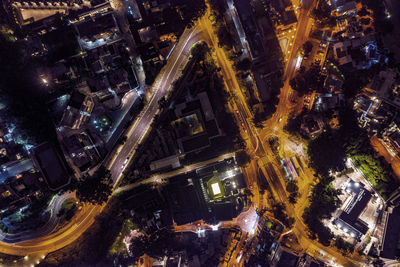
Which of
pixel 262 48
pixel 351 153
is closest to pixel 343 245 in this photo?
pixel 351 153

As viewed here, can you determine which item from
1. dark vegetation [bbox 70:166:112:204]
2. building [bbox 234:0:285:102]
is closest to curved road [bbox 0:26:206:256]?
dark vegetation [bbox 70:166:112:204]

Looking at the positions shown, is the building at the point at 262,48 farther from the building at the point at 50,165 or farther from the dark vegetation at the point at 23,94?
the dark vegetation at the point at 23,94

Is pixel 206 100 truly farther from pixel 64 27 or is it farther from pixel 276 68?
pixel 64 27

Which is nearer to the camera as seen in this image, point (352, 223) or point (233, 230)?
point (352, 223)

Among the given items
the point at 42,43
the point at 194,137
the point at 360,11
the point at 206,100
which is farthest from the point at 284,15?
the point at 42,43

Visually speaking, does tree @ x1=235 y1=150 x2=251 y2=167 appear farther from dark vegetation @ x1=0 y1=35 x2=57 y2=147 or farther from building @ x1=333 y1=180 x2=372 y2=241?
dark vegetation @ x1=0 y1=35 x2=57 y2=147

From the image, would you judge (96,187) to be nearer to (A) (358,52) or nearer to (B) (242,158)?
(B) (242,158)
